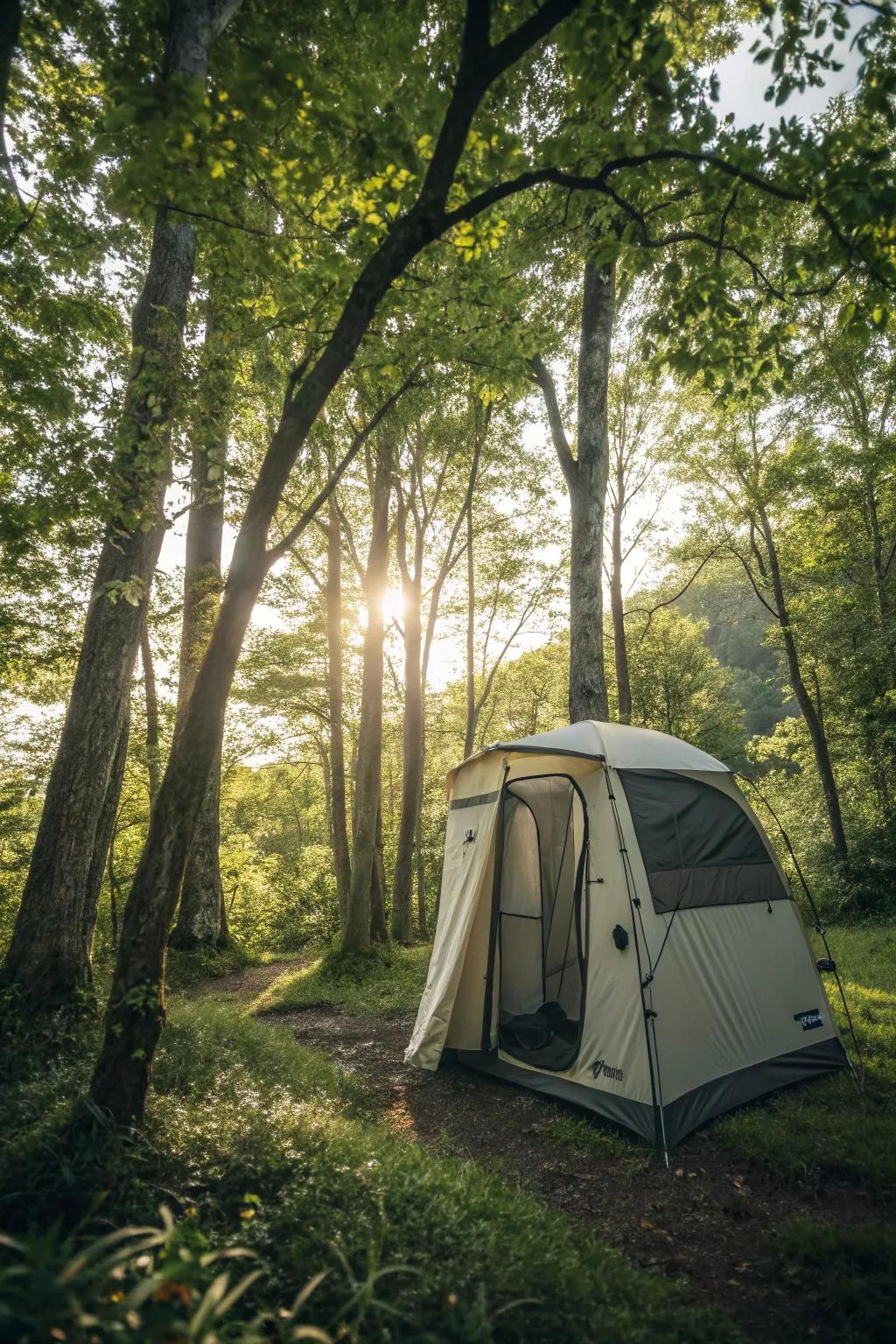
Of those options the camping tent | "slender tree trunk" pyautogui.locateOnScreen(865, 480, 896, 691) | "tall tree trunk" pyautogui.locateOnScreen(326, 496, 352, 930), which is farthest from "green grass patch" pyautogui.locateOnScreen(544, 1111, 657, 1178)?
"slender tree trunk" pyautogui.locateOnScreen(865, 480, 896, 691)

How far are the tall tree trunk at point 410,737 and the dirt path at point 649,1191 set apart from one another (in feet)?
22.5

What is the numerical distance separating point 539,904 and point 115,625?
4.73 metres

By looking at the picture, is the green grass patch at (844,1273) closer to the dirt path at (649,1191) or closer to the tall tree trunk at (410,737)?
the dirt path at (649,1191)

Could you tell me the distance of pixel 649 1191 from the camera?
3.81m

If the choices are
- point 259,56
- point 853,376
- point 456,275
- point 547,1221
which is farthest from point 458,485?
point 547,1221

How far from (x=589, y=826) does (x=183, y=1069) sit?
3.41 metres

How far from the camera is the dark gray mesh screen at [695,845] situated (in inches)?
195

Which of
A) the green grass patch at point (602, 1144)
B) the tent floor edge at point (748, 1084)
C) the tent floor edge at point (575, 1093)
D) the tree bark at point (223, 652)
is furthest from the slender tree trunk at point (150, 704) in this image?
the tent floor edge at point (748, 1084)

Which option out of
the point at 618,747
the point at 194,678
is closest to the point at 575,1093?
the point at 618,747

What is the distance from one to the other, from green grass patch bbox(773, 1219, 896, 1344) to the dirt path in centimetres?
4

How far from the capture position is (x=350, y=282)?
4.01m

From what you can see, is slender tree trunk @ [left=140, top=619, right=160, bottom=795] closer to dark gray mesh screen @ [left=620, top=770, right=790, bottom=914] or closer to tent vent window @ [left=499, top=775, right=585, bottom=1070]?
tent vent window @ [left=499, top=775, right=585, bottom=1070]

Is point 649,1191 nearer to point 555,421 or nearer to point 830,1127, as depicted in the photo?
point 830,1127

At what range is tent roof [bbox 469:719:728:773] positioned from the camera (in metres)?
5.28
